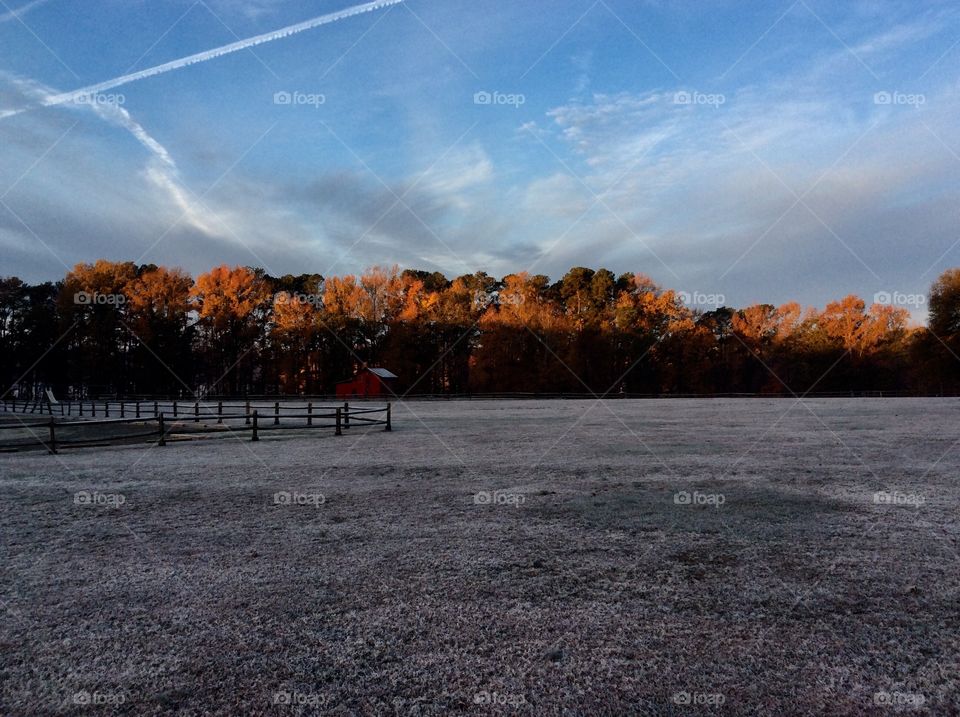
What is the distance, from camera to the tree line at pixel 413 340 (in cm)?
6150

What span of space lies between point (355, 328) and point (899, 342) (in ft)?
237

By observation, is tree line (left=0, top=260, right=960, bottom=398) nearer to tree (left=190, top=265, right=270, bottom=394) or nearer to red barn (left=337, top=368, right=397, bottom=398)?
tree (left=190, top=265, right=270, bottom=394)

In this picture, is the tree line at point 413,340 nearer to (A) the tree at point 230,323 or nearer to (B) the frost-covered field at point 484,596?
(A) the tree at point 230,323

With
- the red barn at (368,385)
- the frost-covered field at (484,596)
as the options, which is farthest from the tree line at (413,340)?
the frost-covered field at (484,596)

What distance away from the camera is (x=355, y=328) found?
63.9 metres

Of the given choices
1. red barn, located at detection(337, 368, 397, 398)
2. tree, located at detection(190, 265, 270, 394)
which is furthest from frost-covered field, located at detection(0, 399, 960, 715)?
tree, located at detection(190, 265, 270, 394)

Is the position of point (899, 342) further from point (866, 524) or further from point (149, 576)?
point (149, 576)

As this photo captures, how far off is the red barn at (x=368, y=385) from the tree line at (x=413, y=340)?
537 centimetres

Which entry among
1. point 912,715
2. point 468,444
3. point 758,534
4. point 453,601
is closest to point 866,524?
point 758,534

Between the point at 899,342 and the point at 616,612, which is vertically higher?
the point at 899,342

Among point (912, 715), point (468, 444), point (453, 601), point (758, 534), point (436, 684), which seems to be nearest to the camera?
point (912, 715)

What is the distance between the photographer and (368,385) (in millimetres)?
54719

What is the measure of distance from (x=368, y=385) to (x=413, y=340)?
1049 cm

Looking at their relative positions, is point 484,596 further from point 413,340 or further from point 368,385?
point 413,340
